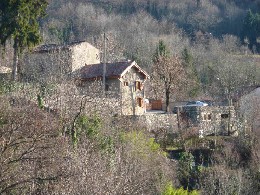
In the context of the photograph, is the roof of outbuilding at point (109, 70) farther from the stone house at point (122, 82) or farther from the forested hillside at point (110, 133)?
the forested hillside at point (110, 133)

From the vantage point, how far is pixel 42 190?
38.4 feet

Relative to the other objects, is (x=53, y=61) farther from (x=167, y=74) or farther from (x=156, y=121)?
(x=167, y=74)

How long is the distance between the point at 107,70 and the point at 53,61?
10.9 feet

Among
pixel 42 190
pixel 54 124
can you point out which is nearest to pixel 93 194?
pixel 42 190

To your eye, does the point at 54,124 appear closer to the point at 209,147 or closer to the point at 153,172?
the point at 153,172

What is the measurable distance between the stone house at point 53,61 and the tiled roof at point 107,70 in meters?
0.72

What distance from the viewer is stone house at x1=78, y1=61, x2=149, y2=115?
29.5 m

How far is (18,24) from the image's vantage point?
22234mm

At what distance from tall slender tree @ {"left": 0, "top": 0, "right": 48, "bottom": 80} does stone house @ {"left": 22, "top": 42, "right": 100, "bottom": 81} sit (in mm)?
4208

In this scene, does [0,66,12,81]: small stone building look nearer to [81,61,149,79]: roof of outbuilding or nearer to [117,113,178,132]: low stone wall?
[81,61,149,79]: roof of outbuilding

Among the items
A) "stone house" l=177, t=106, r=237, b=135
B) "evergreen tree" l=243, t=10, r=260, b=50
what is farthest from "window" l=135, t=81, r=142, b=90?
"evergreen tree" l=243, t=10, r=260, b=50

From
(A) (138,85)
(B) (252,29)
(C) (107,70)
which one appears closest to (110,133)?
(C) (107,70)

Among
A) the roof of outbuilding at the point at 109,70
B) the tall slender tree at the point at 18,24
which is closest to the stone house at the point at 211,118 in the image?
the roof of outbuilding at the point at 109,70

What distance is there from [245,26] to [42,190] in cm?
6552
